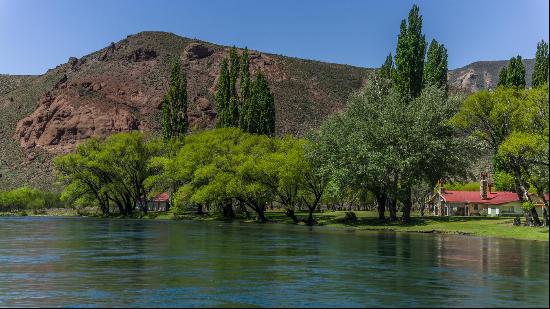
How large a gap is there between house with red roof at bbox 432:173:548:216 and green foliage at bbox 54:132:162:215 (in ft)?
214

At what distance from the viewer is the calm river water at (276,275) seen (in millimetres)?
24891

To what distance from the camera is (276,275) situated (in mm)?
32594

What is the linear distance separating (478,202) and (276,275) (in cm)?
12020

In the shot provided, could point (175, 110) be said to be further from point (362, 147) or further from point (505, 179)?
point (505, 179)

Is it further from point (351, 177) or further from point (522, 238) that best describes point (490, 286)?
point (351, 177)

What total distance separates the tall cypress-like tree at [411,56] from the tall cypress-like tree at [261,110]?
32467 mm

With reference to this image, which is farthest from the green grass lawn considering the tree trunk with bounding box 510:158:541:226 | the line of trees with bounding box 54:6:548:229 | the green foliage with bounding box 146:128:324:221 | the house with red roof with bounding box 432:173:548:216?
the house with red roof with bounding box 432:173:548:216

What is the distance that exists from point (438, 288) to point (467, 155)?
2220 inches

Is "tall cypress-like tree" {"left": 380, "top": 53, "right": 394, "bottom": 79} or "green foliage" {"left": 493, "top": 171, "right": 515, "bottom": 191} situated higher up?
"tall cypress-like tree" {"left": 380, "top": 53, "right": 394, "bottom": 79}

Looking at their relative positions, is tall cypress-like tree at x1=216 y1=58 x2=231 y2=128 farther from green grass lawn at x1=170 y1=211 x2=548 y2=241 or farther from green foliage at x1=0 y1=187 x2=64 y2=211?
green foliage at x1=0 y1=187 x2=64 y2=211

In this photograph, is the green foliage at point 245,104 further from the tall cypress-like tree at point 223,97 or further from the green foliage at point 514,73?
the green foliage at point 514,73

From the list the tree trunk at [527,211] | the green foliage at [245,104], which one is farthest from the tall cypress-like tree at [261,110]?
the tree trunk at [527,211]

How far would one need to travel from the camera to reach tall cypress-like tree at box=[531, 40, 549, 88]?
92.7 m

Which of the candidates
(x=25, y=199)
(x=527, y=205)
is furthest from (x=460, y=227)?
(x=25, y=199)
